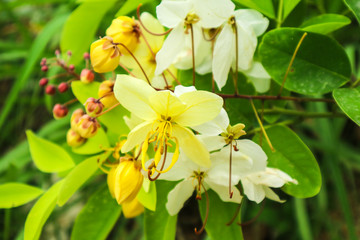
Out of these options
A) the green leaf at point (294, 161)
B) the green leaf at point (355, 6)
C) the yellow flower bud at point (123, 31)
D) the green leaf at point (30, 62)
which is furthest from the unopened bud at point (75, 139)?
the green leaf at point (30, 62)

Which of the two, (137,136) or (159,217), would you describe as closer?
A: (137,136)

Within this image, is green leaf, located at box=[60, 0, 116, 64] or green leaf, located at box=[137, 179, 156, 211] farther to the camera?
green leaf, located at box=[60, 0, 116, 64]

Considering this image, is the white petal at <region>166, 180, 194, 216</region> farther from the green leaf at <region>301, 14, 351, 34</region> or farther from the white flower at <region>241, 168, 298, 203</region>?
the green leaf at <region>301, 14, 351, 34</region>

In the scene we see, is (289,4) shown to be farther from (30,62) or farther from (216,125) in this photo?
(30,62)

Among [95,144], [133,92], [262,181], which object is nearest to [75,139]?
[95,144]

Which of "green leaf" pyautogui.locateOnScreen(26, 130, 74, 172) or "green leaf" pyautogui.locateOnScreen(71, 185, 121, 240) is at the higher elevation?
"green leaf" pyautogui.locateOnScreen(26, 130, 74, 172)

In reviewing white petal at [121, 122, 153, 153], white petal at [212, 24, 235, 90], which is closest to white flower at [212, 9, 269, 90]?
white petal at [212, 24, 235, 90]

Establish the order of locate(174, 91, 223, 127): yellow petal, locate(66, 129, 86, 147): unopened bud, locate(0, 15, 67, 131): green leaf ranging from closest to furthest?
locate(174, 91, 223, 127): yellow petal < locate(66, 129, 86, 147): unopened bud < locate(0, 15, 67, 131): green leaf
